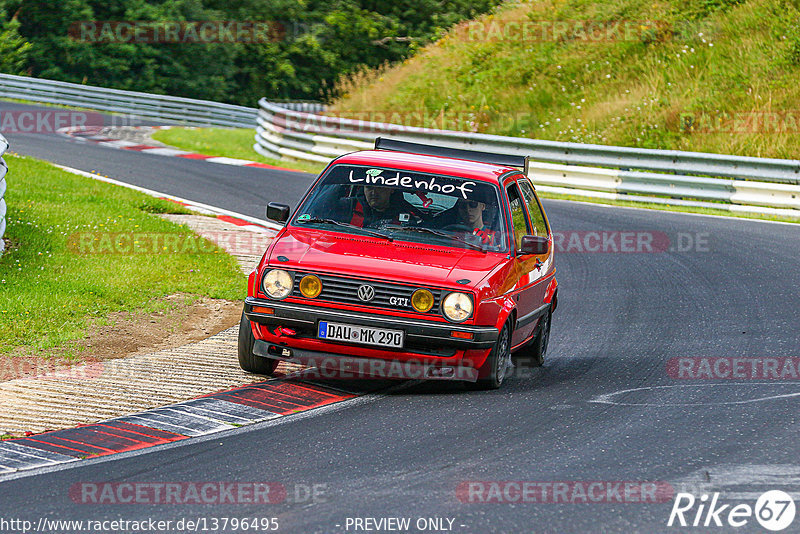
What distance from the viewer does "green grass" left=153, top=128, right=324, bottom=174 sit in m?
25.2

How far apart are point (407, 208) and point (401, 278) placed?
1150 mm

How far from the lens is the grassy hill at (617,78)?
81.5 ft

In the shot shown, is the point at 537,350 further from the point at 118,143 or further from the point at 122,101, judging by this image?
the point at 122,101

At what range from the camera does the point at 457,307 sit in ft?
25.8

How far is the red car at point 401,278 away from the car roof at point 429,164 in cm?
2

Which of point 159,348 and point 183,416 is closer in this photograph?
point 183,416

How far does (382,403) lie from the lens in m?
7.84

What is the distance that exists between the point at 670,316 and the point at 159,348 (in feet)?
17.3

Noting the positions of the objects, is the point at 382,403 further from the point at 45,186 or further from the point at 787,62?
the point at 787,62

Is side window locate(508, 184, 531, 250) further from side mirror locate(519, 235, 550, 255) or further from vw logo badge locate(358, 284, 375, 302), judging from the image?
vw logo badge locate(358, 284, 375, 302)

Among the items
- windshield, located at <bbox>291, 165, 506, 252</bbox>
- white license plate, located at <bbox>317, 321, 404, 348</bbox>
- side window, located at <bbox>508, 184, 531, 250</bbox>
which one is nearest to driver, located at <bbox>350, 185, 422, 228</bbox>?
windshield, located at <bbox>291, 165, 506, 252</bbox>

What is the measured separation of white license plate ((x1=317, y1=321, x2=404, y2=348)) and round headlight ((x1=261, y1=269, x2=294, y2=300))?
15.1 inches

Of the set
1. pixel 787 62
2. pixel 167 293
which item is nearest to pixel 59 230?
pixel 167 293

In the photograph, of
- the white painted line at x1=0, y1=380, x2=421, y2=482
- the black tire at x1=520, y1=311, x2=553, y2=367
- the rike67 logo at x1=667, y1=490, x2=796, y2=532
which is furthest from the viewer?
the black tire at x1=520, y1=311, x2=553, y2=367
